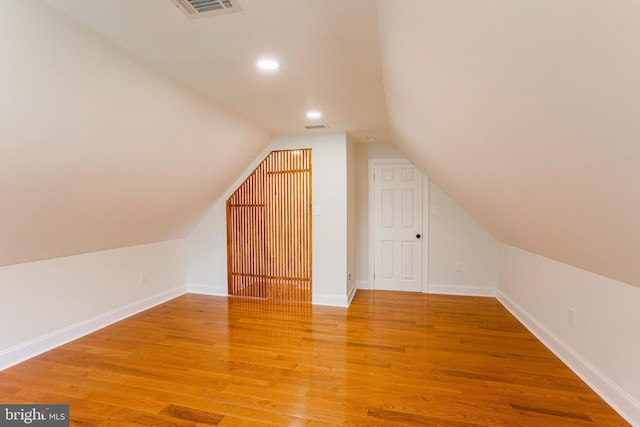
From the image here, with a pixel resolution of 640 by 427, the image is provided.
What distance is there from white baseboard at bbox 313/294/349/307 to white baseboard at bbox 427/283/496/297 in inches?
55.1

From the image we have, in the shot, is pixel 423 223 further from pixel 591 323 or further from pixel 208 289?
pixel 208 289

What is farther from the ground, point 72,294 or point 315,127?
point 315,127

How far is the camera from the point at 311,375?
2.31 meters

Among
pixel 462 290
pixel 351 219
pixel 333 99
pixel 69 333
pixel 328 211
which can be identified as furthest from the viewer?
pixel 462 290

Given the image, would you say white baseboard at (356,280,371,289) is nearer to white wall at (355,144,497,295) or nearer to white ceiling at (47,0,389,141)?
white wall at (355,144,497,295)

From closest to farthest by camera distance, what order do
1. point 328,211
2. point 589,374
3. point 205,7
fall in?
point 205,7 < point 589,374 < point 328,211

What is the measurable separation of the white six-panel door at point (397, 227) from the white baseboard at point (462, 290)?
21cm

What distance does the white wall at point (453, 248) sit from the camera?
4.26 m

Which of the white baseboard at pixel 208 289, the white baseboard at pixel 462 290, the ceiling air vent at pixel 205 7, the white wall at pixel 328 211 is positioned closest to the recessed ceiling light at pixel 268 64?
the ceiling air vent at pixel 205 7

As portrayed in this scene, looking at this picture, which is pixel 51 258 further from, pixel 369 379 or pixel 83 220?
pixel 369 379

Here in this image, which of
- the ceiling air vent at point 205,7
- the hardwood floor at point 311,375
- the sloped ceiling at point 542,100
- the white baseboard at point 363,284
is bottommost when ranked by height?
the hardwood floor at point 311,375

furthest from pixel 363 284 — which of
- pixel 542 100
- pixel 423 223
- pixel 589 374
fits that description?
pixel 542 100

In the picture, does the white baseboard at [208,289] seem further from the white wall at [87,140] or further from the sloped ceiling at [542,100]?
the sloped ceiling at [542,100]

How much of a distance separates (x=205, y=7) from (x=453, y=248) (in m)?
4.11
